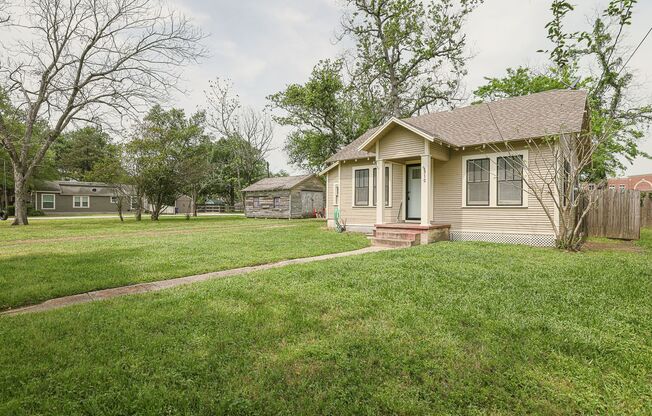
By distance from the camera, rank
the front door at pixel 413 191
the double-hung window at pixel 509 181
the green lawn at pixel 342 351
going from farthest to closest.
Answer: the front door at pixel 413 191 → the double-hung window at pixel 509 181 → the green lawn at pixel 342 351

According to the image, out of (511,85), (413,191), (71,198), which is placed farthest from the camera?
(71,198)

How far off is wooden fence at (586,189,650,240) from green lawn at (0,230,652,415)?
8.09 meters

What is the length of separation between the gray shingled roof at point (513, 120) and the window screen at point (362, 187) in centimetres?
78

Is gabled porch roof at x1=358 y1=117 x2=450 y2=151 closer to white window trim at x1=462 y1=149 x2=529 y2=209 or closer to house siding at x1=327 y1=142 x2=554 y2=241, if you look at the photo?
house siding at x1=327 y1=142 x2=554 y2=241

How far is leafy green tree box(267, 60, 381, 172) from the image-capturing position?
24.2m

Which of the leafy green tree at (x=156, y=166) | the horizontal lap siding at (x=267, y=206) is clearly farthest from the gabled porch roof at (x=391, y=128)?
the leafy green tree at (x=156, y=166)

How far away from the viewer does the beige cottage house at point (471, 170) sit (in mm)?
9797

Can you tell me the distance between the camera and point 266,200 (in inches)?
1137

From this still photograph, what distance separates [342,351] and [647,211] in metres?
20.1

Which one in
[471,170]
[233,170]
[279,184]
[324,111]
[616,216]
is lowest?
[616,216]

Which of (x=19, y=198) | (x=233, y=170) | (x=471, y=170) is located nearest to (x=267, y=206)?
(x=19, y=198)

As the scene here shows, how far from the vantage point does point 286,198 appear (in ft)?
89.5

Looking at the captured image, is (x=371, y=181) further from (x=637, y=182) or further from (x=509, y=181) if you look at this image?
(x=637, y=182)

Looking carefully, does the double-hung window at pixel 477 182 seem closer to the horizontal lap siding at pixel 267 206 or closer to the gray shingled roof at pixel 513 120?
the gray shingled roof at pixel 513 120
